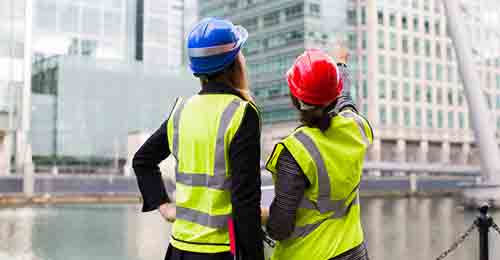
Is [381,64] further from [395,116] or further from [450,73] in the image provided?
[450,73]

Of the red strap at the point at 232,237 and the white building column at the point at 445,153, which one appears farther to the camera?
the white building column at the point at 445,153

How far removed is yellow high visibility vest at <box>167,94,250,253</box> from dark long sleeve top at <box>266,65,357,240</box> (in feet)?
0.65

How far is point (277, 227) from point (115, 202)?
37.1 meters

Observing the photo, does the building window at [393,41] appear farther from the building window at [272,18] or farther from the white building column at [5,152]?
the white building column at [5,152]

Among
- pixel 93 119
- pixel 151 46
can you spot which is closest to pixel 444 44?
pixel 151 46

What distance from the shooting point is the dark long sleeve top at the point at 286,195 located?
8.48 ft

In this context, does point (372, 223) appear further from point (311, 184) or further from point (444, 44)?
point (444, 44)

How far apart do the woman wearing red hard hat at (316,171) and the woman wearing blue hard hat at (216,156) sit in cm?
16

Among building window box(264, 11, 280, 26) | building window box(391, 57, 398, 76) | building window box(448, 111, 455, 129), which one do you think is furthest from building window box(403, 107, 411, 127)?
building window box(264, 11, 280, 26)

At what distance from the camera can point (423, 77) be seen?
252ft

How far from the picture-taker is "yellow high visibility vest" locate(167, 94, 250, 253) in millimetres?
2568

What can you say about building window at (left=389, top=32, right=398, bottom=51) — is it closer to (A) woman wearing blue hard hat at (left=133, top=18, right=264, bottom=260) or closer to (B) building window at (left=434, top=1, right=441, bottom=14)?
(B) building window at (left=434, top=1, right=441, bottom=14)

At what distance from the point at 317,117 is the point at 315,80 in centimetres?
15

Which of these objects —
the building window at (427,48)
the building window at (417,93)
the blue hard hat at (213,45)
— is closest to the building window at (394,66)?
the building window at (417,93)
